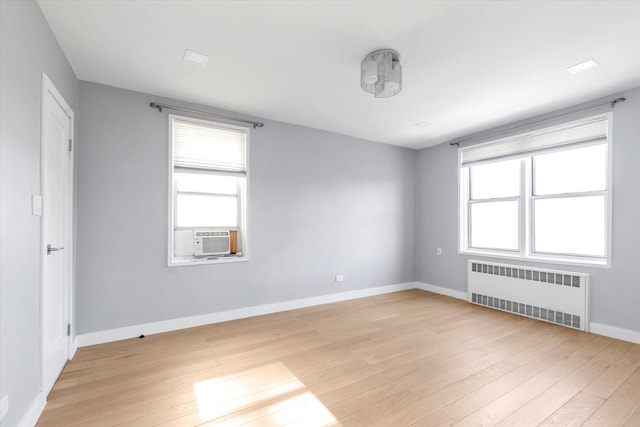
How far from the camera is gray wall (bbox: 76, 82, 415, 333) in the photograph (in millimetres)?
2924

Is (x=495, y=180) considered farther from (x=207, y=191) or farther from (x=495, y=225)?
(x=207, y=191)

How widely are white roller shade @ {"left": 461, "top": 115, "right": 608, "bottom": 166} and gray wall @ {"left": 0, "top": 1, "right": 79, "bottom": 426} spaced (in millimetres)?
5082

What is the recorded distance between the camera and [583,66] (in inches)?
100

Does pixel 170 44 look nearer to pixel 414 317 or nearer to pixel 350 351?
pixel 350 351

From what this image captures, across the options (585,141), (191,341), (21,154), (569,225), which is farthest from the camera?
(569,225)

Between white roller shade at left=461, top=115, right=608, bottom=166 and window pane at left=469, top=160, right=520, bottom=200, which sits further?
window pane at left=469, top=160, right=520, bottom=200

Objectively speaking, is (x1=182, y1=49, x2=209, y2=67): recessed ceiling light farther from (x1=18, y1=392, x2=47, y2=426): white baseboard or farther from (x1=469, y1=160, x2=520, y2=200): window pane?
(x1=469, y1=160, x2=520, y2=200): window pane

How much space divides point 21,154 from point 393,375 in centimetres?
299

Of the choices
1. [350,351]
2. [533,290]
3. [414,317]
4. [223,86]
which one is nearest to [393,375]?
[350,351]

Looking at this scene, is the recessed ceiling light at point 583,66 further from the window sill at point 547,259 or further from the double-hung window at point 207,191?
the double-hung window at point 207,191

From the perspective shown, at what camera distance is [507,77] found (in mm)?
2758

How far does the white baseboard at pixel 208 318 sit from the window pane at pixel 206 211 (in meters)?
1.16

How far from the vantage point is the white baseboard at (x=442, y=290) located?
15.2 feet

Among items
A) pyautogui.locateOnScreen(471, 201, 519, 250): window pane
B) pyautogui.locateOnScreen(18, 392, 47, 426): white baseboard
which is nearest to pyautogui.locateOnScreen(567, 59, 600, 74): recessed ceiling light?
pyautogui.locateOnScreen(471, 201, 519, 250): window pane
